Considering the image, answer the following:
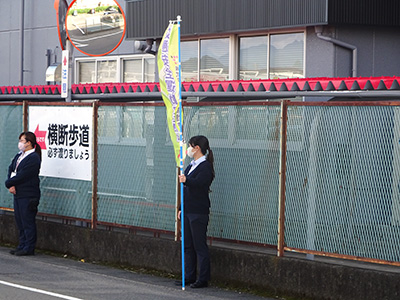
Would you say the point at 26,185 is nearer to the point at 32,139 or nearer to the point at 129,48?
the point at 32,139

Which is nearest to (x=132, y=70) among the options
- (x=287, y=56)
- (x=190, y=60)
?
(x=190, y=60)

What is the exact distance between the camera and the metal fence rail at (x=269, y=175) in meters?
9.88

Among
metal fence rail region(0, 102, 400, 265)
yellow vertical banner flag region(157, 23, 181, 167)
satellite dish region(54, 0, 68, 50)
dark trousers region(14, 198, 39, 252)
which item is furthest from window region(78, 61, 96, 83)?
yellow vertical banner flag region(157, 23, 181, 167)

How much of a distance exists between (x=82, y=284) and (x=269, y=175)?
2701 mm

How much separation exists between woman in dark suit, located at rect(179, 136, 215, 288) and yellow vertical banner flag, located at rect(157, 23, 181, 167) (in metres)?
0.22

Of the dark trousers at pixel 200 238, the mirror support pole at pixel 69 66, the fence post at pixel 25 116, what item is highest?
the mirror support pole at pixel 69 66

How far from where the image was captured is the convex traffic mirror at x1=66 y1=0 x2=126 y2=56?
571 inches

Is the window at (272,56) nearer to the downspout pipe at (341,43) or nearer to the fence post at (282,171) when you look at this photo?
the downspout pipe at (341,43)

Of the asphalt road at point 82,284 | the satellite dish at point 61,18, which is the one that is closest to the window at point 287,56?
the satellite dish at point 61,18

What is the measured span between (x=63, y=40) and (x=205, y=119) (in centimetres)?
400

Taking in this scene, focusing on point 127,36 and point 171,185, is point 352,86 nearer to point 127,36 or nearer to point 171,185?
point 171,185

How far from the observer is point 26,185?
13.5 m

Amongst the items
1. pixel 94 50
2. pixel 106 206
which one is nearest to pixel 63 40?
pixel 94 50

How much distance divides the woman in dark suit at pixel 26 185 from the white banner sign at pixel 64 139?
18.6 inches
